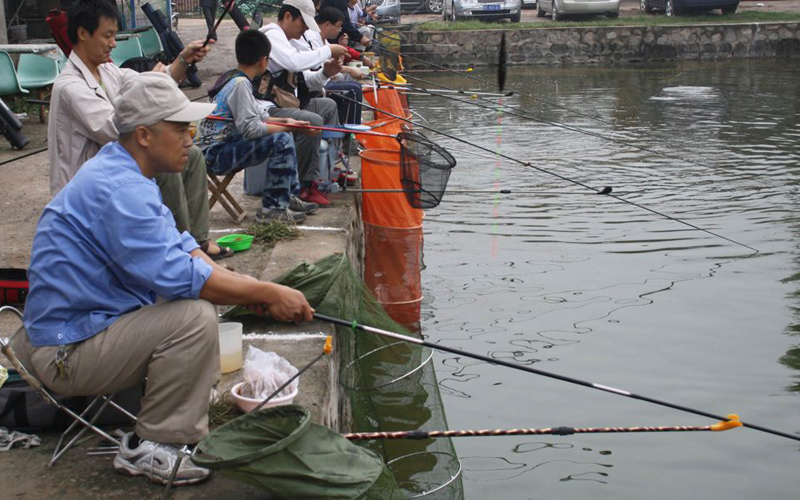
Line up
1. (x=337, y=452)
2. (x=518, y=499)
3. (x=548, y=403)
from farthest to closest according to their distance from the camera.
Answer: (x=548, y=403), (x=518, y=499), (x=337, y=452)

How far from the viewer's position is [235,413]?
12.1ft

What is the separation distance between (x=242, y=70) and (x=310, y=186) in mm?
950

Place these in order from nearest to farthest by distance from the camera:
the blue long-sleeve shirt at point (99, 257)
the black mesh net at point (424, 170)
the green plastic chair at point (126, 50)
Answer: the blue long-sleeve shirt at point (99, 257) < the black mesh net at point (424, 170) < the green plastic chair at point (126, 50)

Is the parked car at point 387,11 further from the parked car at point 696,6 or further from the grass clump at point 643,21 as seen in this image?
the parked car at point 696,6

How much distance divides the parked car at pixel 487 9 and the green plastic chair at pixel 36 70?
16033 millimetres

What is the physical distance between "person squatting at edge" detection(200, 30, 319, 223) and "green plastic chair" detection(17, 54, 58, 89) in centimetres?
494

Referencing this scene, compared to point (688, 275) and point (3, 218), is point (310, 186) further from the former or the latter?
point (688, 275)

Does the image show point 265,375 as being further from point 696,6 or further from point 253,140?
point 696,6

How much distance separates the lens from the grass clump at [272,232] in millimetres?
5930

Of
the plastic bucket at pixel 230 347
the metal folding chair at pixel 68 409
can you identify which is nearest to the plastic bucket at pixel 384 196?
the plastic bucket at pixel 230 347

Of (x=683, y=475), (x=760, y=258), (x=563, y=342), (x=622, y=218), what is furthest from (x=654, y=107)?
(x=683, y=475)

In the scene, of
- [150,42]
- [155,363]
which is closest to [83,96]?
[155,363]

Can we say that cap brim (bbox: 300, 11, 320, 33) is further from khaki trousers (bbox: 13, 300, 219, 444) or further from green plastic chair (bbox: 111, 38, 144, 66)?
green plastic chair (bbox: 111, 38, 144, 66)

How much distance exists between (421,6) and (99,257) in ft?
92.1
